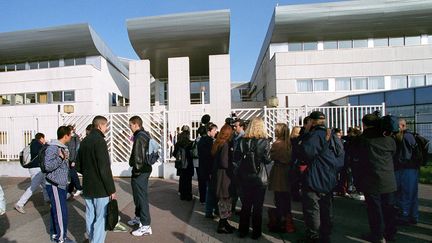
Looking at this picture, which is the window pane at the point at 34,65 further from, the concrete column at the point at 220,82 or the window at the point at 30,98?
the concrete column at the point at 220,82

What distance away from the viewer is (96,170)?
4043mm

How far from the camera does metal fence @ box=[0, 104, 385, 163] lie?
1054 centimetres

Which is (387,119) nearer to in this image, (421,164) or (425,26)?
(421,164)

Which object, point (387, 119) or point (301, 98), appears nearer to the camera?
point (387, 119)

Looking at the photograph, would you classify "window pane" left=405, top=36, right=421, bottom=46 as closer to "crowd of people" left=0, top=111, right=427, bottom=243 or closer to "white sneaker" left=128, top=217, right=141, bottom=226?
"crowd of people" left=0, top=111, right=427, bottom=243

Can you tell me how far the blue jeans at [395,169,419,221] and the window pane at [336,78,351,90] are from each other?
1487 centimetres

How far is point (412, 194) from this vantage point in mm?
5426

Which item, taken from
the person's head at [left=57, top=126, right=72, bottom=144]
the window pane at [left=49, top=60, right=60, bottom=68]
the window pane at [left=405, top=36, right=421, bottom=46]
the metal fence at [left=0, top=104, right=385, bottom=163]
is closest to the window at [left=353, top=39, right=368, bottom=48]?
the window pane at [left=405, top=36, right=421, bottom=46]

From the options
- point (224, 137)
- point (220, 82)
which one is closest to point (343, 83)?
point (220, 82)

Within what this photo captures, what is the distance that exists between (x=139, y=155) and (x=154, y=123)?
6598mm

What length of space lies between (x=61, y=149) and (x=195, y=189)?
4.65 metres

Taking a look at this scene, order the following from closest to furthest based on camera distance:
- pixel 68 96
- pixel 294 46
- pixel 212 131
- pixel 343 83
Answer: pixel 212 131, pixel 343 83, pixel 294 46, pixel 68 96

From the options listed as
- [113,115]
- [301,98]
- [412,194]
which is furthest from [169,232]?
[301,98]

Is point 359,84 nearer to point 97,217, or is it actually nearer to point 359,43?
point 359,43
